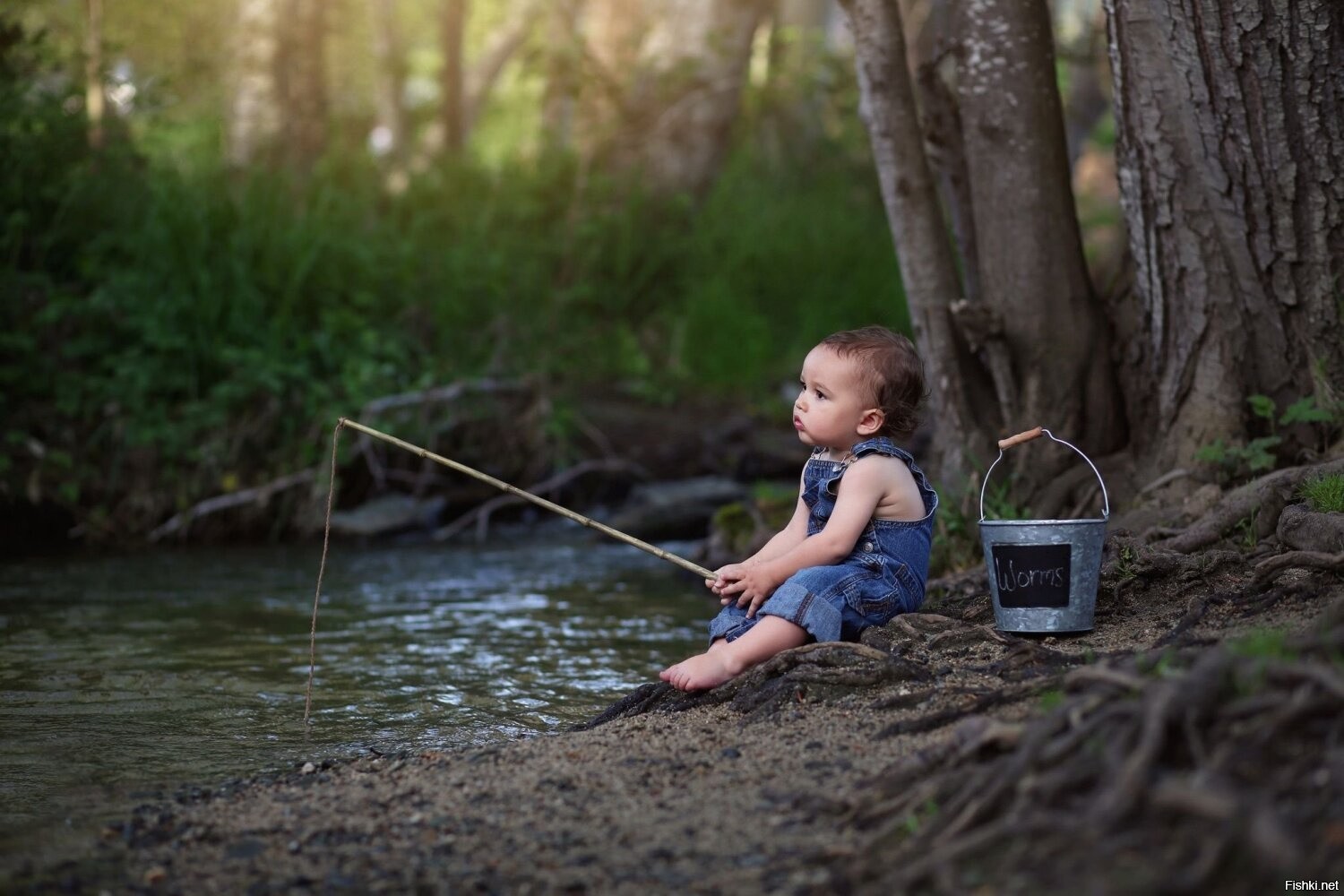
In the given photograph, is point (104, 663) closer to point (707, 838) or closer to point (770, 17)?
point (707, 838)

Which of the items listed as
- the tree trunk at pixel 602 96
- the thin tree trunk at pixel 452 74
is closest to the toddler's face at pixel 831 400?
the tree trunk at pixel 602 96

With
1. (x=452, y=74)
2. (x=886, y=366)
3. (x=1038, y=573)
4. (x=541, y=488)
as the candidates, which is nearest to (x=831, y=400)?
(x=886, y=366)

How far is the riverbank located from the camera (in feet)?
7.75

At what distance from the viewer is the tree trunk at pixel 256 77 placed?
15.2m

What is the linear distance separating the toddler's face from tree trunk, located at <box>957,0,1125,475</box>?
1.60 meters

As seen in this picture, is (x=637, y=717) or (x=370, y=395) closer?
(x=637, y=717)

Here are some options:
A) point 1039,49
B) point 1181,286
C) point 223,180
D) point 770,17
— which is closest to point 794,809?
point 1181,286

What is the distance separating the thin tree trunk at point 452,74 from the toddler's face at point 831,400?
40.9ft

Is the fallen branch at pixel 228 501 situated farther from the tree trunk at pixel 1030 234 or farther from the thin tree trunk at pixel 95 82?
the tree trunk at pixel 1030 234

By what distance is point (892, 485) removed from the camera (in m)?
4.39

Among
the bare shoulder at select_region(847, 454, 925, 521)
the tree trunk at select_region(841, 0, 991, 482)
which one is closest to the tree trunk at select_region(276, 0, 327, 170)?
the tree trunk at select_region(841, 0, 991, 482)

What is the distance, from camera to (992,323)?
19.3 ft

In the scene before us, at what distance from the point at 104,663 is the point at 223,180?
529 cm

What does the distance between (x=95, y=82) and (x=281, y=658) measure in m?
6.27
